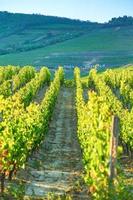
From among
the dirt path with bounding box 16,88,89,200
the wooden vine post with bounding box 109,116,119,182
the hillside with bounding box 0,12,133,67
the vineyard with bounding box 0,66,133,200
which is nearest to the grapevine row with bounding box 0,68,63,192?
the vineyard with bounding box 0,66,133,200

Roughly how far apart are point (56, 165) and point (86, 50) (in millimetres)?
139244

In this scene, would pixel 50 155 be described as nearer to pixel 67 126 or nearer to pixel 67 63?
pixel 67 126

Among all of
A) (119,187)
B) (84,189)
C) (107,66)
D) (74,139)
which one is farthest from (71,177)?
(107,66)

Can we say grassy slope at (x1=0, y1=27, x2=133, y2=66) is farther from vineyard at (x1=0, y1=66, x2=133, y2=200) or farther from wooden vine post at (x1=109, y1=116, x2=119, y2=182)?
wooden vine post at (x1=109, y1=116, x2=119, y2=182)

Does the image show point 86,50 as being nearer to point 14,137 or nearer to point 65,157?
point 65,157

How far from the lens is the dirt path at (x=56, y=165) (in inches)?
795

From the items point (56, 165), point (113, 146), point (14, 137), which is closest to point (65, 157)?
point (56, 165)

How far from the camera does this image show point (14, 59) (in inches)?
5989

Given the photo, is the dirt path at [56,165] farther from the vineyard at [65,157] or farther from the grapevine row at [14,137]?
the grapevine row at [14,137]

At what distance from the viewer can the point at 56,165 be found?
24938 mm

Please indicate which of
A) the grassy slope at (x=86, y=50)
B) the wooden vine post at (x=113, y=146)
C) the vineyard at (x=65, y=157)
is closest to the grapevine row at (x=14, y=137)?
the vineyard at (x=65, y=157)

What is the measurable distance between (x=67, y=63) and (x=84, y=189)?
122 meters

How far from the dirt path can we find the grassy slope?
345 ft

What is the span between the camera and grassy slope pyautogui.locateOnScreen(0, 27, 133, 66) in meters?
145
